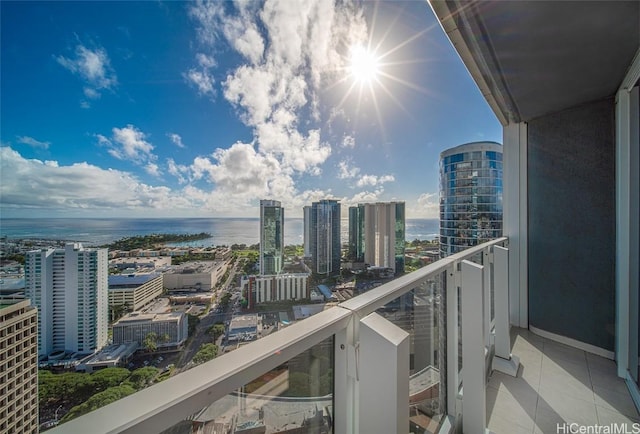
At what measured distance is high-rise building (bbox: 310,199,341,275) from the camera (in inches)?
124

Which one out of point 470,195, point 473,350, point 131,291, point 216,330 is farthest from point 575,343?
point 131,291

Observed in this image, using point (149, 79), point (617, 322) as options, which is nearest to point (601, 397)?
point (617, 322)

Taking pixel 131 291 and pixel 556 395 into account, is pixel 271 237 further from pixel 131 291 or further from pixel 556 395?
pixel 556 395

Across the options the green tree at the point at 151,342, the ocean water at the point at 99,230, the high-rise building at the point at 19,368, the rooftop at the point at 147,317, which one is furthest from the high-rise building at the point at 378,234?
the high-rise building at the point at 19,368

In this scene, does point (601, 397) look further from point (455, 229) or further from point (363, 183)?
point (363, 183)

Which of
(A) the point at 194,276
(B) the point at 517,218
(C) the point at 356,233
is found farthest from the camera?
(C) the point at 356,233

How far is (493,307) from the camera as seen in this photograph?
2305mm

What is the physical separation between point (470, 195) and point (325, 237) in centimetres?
289

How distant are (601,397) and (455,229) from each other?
277cm

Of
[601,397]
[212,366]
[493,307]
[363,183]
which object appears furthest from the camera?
[363,183]

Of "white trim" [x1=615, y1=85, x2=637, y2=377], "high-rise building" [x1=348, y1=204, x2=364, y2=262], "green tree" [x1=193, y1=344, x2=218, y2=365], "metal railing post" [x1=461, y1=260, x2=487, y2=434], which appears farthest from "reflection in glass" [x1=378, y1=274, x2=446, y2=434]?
"white trim" [x1=615, y1=85, x2=637, y2=377]

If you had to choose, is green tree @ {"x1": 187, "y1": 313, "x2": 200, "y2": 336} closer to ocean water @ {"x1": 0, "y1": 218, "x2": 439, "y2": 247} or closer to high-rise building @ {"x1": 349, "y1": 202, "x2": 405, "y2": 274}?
ocean water @ {"x1": 0, "y1": 218, "x2": 439, "y2": 247}

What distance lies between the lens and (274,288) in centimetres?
218

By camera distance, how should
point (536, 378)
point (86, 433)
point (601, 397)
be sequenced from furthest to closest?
1. point (536, 378)
2. point (601, 397)
3. point (86, 433)
